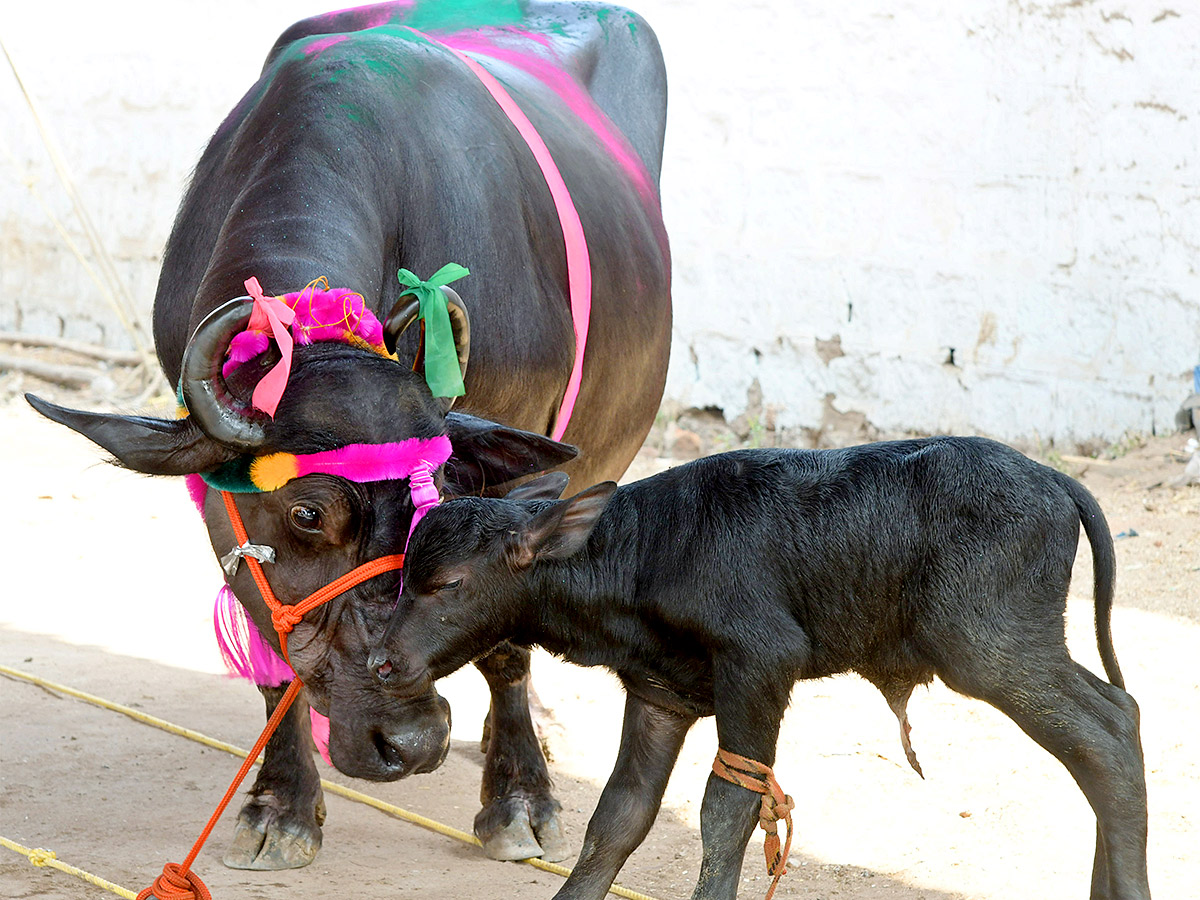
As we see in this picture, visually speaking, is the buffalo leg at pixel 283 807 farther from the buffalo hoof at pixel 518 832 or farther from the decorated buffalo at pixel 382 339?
the buffalo hoof at pixel 518 832

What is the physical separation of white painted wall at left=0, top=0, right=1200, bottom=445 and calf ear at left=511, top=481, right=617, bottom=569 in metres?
5.37

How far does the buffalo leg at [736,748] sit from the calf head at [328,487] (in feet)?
1.83

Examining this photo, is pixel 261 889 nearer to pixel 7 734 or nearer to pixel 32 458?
pixel 7 734

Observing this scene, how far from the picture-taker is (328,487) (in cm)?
257

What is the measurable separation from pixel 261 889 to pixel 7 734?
1.35 metres

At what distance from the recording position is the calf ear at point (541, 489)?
9.28ft

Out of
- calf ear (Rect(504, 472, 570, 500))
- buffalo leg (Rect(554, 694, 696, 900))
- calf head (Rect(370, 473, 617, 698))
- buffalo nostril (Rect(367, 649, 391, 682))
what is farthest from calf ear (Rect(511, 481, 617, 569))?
buffalo leg (Rect(554, 694, 696, 900))

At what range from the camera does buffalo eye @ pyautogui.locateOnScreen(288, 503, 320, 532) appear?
2607mm

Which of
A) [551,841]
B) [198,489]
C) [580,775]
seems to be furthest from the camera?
[580,775]

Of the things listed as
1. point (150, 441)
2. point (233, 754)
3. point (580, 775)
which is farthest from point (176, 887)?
point (580, 775)

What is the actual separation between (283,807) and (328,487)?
1376mm

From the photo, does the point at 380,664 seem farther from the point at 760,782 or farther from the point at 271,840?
the point at 271,840

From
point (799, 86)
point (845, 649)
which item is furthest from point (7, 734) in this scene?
point (799, 86)

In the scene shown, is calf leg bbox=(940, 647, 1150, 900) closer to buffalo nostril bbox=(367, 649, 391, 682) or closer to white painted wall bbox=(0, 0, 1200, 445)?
buffalo nostril bbox=(367, 649, 391, 682)
